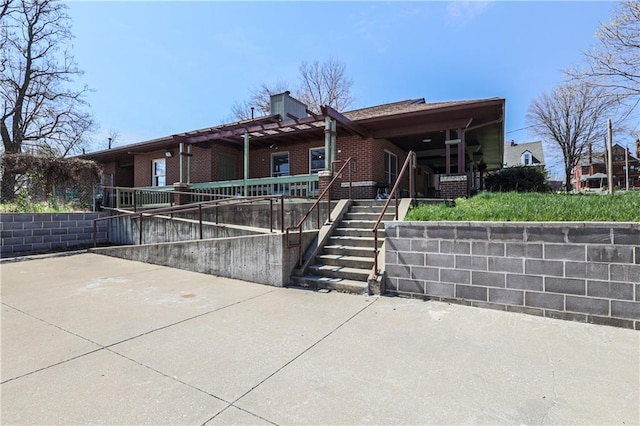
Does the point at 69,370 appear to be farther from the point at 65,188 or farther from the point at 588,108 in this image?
the point at 588,108

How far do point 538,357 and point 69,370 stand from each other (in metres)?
4.26

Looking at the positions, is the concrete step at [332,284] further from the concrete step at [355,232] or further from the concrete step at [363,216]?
the concrete step at [363,216]

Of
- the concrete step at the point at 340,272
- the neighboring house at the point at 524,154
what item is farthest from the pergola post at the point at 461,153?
the neighboring house at the point at 524,154

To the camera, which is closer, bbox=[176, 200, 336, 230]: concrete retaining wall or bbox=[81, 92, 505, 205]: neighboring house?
bbox=[176, 200, 336, 230]: concrete retaining wall

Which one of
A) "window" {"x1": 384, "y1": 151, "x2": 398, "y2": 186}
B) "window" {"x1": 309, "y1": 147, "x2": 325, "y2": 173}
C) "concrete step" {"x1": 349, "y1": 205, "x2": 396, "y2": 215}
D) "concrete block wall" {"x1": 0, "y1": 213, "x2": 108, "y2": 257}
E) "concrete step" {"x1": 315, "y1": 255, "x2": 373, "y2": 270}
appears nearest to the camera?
"concrete step" {"x1": 315, "y1": 255, "x2": 373, "y2": 270}

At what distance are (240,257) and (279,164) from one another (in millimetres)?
8381

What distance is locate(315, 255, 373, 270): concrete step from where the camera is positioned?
578 cm

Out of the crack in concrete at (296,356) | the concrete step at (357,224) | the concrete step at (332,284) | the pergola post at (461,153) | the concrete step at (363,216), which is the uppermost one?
the pergola post at (461,153)

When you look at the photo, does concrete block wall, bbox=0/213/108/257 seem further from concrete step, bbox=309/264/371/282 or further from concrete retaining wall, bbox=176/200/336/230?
concrete step, bbox=309/264/371/282

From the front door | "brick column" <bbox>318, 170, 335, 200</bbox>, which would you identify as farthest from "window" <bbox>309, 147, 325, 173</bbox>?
the front door

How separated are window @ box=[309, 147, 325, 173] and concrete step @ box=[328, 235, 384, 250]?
22.0ft

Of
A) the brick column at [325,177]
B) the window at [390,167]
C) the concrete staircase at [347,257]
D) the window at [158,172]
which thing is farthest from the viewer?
the window at [158,172]

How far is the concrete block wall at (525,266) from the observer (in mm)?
3871

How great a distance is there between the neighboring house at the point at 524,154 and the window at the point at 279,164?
3381 centimetres
